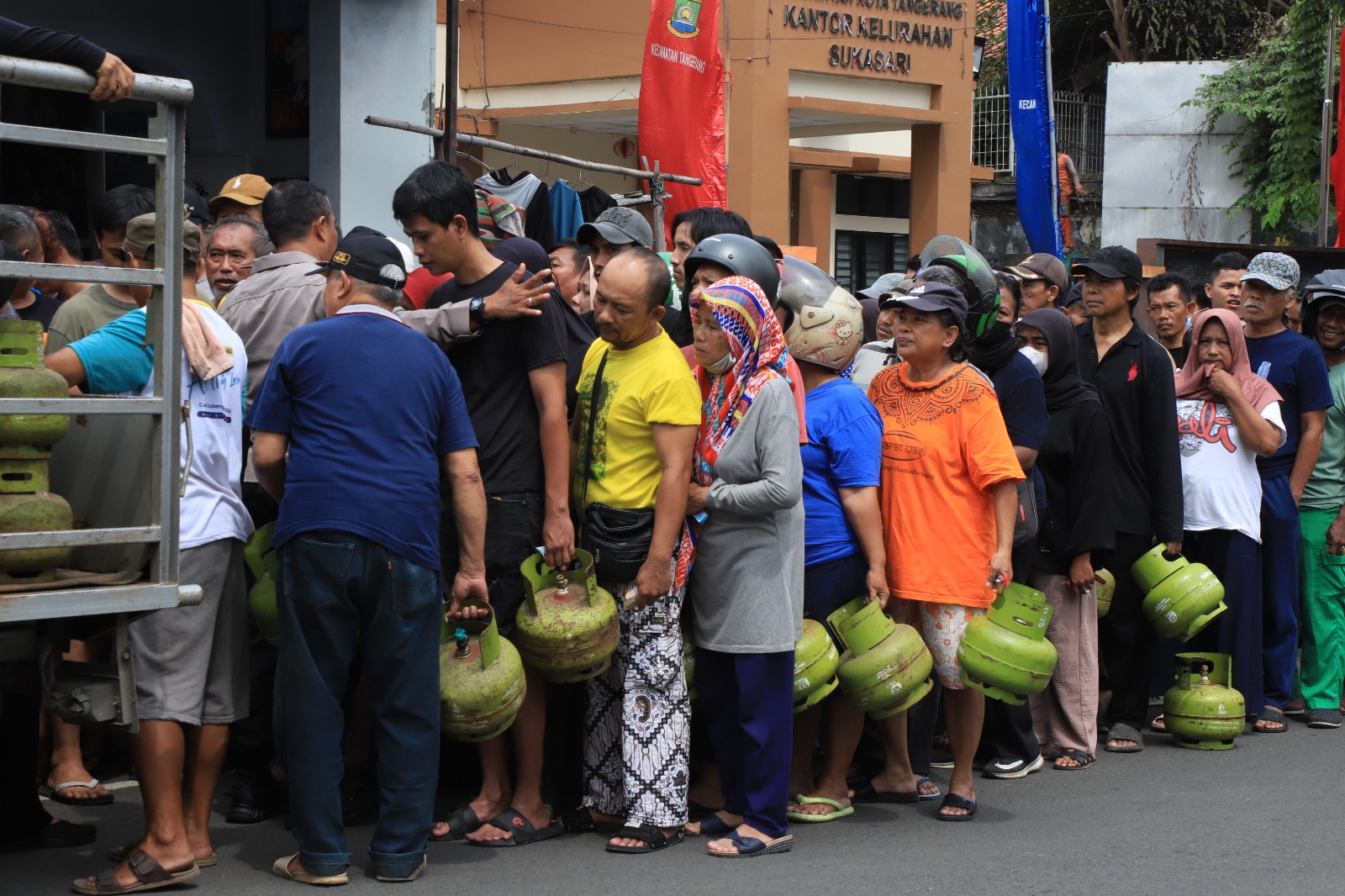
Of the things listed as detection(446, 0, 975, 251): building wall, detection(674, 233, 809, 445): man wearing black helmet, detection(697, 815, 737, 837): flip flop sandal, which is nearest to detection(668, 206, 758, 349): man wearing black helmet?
detection(674, 233, 809, 445): man wearing black helmet

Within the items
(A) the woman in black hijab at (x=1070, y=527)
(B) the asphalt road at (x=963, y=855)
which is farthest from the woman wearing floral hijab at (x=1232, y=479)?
(B) the asphalt road at (x=963, y=855)

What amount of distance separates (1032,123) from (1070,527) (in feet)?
19.2

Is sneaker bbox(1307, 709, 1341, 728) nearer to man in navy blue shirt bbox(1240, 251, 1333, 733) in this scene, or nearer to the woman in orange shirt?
man in navy blue shirt bbox(1240, 251, 1333, 733)

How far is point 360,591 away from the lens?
14.4 ft

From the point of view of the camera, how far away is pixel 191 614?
4512 millimetres

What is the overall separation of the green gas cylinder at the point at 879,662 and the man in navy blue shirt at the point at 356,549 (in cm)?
153

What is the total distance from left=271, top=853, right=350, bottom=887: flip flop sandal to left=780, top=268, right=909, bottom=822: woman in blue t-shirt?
1.76 meters

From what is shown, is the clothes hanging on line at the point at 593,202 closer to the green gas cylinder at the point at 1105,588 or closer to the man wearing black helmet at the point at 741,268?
the green gas cylinder at the point at 1105,588

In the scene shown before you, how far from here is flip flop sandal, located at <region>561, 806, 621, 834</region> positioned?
522 cm

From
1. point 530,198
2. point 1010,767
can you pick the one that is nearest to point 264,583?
point 1010,767

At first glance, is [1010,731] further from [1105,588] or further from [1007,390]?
[1007,390]

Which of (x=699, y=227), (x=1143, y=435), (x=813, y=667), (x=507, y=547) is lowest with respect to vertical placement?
(x=813, y=667)

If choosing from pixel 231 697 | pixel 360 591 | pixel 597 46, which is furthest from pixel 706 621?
pixel 597 46

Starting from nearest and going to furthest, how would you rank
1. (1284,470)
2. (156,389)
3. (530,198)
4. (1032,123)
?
(156,389) < (1284,470) < (530,198) < (1032,123)
